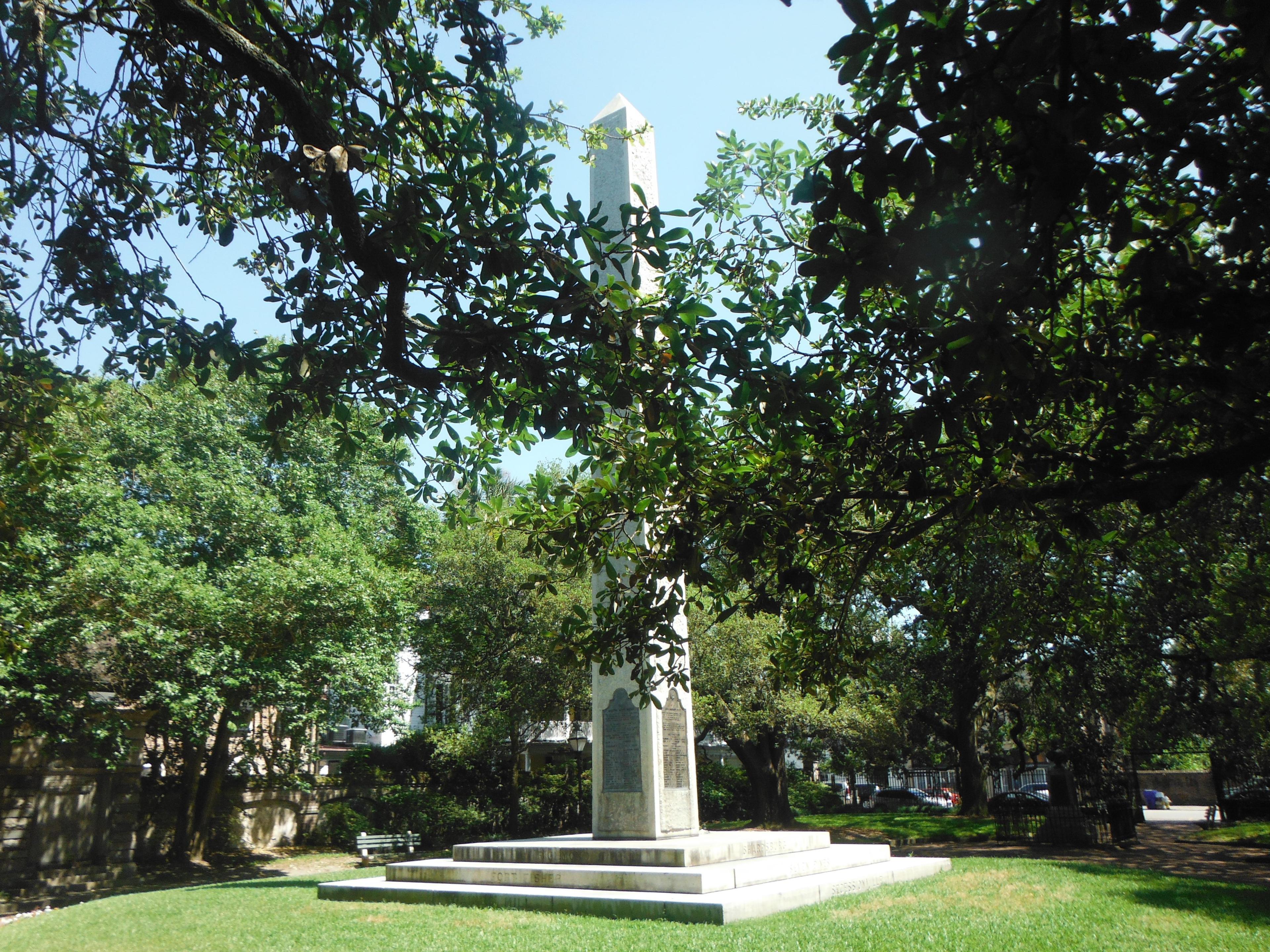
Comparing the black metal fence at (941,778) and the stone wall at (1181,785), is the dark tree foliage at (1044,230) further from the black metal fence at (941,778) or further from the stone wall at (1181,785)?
the stone wall at (1181,785)

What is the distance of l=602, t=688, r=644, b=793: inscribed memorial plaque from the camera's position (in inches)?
484

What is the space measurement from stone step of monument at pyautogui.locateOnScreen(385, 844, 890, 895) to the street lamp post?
8579 mm

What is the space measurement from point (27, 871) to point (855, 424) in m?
19.2

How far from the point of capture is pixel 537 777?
974 inches

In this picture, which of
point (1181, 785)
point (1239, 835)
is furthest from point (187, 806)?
point (1181, 785)

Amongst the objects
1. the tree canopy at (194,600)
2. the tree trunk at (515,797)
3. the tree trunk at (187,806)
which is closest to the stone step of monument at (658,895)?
the tree canopy at (194,600)

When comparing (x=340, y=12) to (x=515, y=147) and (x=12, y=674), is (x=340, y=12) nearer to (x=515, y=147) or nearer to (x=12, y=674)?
(x=515, y=147)

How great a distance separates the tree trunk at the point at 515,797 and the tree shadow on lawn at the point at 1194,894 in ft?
46.3

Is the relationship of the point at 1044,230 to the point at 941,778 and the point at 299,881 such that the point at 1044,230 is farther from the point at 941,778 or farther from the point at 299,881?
the point at 941,778

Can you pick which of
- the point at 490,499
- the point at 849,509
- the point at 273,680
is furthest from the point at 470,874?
the point at 849,509

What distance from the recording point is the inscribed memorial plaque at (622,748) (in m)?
12.3

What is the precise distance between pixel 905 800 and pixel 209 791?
25142 mm

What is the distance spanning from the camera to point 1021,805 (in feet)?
64.1

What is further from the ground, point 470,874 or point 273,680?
point 273,680
